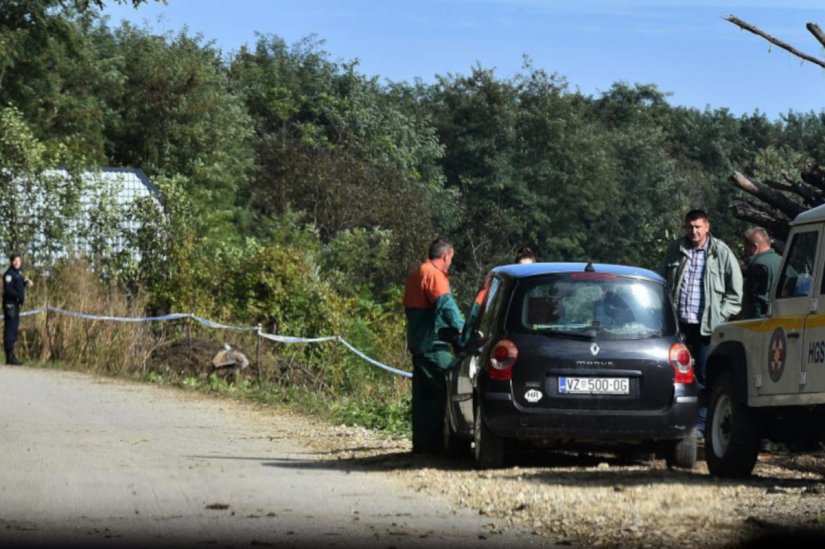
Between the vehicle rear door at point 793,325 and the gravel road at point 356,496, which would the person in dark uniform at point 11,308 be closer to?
the gravel road at point 356,496

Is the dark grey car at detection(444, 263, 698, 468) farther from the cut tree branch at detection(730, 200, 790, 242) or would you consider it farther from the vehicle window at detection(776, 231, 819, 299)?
the cut tree branch at detection(730, 200, 790, 242)

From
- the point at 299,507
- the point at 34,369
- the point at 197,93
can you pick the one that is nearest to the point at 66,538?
the point at 299,507

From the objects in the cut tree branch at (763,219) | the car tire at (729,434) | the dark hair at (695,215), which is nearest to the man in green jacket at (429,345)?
the dark hair at (695,215)

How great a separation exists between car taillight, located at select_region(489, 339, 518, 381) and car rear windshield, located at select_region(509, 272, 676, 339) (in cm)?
17

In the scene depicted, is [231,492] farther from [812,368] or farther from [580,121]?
[580,121]

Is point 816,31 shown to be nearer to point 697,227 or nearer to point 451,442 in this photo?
point 697,227

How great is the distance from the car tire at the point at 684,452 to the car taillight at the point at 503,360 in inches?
55.7

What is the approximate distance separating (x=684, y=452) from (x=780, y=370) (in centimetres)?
144

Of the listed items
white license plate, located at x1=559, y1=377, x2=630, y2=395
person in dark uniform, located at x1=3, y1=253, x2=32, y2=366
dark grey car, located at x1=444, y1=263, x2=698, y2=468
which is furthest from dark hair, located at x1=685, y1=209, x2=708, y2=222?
person in dark uniform, located at x1=3, y1=253, x2=32, y2=366

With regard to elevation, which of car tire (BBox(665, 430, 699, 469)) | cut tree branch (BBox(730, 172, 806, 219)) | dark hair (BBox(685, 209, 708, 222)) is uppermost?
cut tree branch (BBox(730, 172, 806, 219))

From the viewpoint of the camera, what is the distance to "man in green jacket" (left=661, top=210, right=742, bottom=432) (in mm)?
15430

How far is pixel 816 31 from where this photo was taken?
1844 cm

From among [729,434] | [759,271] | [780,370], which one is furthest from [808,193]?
[780,370]

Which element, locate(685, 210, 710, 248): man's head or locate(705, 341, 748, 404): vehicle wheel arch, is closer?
locate(705, 341, 748, 404): vehicle wheel arch
